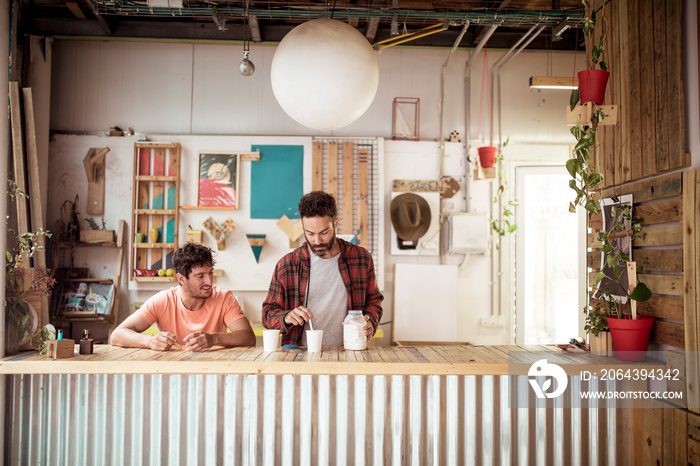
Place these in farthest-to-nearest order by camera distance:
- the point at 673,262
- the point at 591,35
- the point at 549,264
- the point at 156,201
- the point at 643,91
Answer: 1. the point at 549,264
2. the point at 156,201
3. the point at 591,35
4. the point at 643,91
5. the point at 673,262

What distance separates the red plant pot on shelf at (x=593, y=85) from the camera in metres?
2.47

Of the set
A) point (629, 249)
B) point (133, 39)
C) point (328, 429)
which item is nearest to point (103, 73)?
point (133, 39)

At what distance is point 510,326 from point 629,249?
2930 mm

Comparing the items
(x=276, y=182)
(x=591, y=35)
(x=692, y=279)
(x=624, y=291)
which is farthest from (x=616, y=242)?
(x=276, y=182)

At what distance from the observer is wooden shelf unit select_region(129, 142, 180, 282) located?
5238mm

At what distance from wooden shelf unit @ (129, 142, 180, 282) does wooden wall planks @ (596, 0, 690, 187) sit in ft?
12.6

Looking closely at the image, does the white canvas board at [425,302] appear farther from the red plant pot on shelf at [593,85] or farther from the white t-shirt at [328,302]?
the red plant pot on shelf at [593,85]

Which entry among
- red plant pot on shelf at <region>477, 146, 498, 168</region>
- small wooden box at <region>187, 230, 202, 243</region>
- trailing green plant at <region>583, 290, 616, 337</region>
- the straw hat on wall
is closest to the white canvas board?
the straw hat on wall

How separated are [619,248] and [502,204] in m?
2.81

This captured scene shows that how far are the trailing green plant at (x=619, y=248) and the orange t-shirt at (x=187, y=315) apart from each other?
77.5 inches

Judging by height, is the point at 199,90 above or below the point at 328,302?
above

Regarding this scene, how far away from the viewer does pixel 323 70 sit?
219cm

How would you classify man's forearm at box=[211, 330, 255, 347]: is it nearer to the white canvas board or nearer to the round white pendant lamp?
the round white pendant lamp

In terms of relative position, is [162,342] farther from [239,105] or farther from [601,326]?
[239,105]
